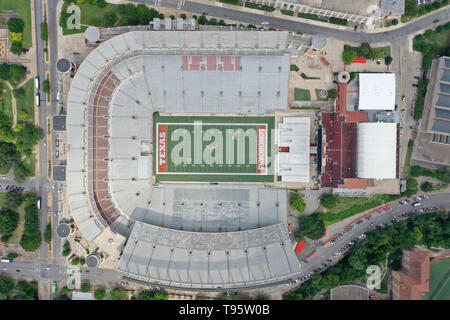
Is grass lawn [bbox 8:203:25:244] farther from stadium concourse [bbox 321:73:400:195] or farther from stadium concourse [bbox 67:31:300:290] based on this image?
stadium concourse [bbox 321:73:400:195]

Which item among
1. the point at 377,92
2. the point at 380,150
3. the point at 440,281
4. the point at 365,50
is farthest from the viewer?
the point at 440,281

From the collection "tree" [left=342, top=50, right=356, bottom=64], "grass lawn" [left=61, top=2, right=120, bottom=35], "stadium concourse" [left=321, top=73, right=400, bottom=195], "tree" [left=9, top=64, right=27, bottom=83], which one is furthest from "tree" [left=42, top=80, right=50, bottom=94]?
"tree" [left=342, top=50, right=356, bottom=64]

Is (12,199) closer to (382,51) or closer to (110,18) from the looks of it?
(110,18)

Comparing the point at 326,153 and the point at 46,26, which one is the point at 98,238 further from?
the point at 326,153

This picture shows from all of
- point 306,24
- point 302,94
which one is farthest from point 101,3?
point 302,94

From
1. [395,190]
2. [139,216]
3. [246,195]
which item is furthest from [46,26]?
[395,190]

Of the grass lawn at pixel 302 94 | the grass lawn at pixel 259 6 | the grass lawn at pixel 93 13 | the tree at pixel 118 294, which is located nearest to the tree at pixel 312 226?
the grass lawn at pixel 302 94
